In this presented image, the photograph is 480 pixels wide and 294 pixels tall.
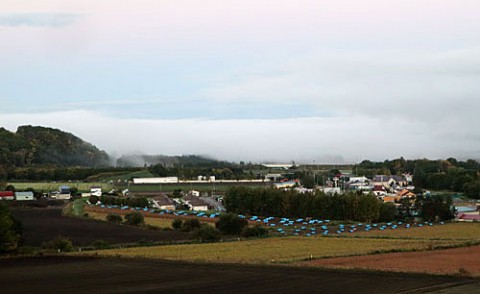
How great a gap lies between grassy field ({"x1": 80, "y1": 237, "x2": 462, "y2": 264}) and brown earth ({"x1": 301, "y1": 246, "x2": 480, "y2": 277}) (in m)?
2.02

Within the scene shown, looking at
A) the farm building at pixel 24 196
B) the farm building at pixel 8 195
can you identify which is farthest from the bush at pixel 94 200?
the farm building at pixel 8 195

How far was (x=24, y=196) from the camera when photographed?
113m

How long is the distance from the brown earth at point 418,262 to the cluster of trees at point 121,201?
58552 millimetres

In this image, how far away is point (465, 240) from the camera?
48688mm

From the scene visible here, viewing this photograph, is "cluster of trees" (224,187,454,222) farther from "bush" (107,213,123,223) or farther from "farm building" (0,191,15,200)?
"farm building" (0,191,15,200)

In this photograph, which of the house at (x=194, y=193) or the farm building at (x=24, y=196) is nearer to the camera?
the farm building at (x=24, y=196)

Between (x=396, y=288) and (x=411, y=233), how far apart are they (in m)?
34.4

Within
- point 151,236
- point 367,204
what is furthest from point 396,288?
point 367,204

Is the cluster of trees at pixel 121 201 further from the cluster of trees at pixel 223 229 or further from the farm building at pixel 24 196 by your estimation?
the cluster of trees at pixel 223 229

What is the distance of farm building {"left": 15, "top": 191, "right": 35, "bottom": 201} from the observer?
110606mm

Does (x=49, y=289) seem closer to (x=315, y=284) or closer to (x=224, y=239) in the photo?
(x=315, y=284)

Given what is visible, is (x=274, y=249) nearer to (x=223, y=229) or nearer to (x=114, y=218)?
(x=223, y=229)

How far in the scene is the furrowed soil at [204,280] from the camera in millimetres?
24906

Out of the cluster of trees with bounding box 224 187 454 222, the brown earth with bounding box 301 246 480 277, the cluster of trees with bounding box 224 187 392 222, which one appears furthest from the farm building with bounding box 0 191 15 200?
the brown earth with bounding box 301 246 480 277
